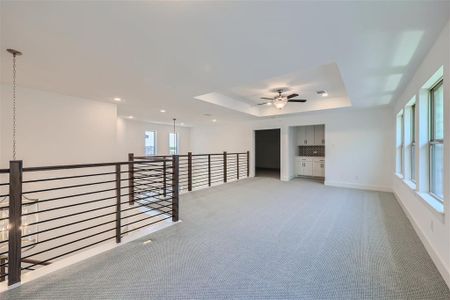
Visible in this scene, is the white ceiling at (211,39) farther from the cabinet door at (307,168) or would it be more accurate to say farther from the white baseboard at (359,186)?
the cabinet door at (307,168)

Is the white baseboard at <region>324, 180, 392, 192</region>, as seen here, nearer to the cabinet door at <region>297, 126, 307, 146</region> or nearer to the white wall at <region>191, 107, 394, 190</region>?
the white wall at <region>191, 107, 394, 190</region>

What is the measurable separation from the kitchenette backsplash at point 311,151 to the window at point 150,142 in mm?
6518

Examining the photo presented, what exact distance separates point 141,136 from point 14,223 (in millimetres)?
7488

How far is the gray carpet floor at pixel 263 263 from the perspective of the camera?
5.71 feet

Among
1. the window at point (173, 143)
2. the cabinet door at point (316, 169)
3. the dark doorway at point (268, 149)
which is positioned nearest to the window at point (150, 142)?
the window at point (173, 143)

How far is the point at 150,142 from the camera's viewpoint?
30.7ft

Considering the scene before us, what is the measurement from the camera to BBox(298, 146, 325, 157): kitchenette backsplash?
7.91 m

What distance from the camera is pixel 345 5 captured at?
1.60 meters

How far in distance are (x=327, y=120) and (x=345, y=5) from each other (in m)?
5.43

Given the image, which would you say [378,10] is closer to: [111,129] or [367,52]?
[367,52]

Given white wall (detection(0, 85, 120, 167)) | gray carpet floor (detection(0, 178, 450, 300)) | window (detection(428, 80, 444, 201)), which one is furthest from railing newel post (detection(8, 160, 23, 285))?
window (detection(428, 80, 444, 201))

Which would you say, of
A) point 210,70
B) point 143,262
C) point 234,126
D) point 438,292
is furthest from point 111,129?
point 438,292

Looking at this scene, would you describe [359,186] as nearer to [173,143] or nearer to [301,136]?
[301,136]

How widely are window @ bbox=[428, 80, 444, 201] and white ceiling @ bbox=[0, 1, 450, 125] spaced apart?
0.50 meters
